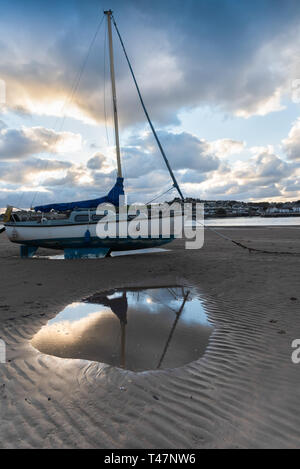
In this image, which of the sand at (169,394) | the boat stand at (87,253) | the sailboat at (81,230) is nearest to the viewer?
the sand at (169,394)

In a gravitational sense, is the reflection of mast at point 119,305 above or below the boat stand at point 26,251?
below

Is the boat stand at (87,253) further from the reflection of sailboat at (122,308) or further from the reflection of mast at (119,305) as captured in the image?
the reflection of mast at (119,305)

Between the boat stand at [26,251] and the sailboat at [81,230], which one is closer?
the sailboat at [81,230]

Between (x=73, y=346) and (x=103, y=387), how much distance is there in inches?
61.1

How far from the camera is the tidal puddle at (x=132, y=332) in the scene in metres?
4.46

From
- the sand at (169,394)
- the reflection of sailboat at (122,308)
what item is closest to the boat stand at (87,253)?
the reflection of sailboat at (122,308)

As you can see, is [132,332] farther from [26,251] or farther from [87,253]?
[26,251]

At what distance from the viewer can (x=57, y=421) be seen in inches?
117

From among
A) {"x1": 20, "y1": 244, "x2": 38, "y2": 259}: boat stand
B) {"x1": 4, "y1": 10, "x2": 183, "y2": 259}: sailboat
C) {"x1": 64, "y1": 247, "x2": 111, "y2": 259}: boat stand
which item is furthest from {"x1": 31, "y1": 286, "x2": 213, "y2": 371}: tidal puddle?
{"x1": 20, "y1": 244, "x2": 38, "y2": 259}: boat stand

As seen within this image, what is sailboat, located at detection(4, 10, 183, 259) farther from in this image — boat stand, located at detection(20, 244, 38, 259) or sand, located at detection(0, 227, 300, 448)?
sand, located at detection(0, 227, 300, 448)

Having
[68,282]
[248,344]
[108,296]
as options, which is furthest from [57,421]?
[68,282]

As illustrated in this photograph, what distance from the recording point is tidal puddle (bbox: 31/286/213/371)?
14.6 ft

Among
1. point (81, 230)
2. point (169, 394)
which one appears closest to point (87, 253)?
point (81, 230)

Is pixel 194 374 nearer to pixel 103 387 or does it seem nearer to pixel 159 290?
pixel 103 387
